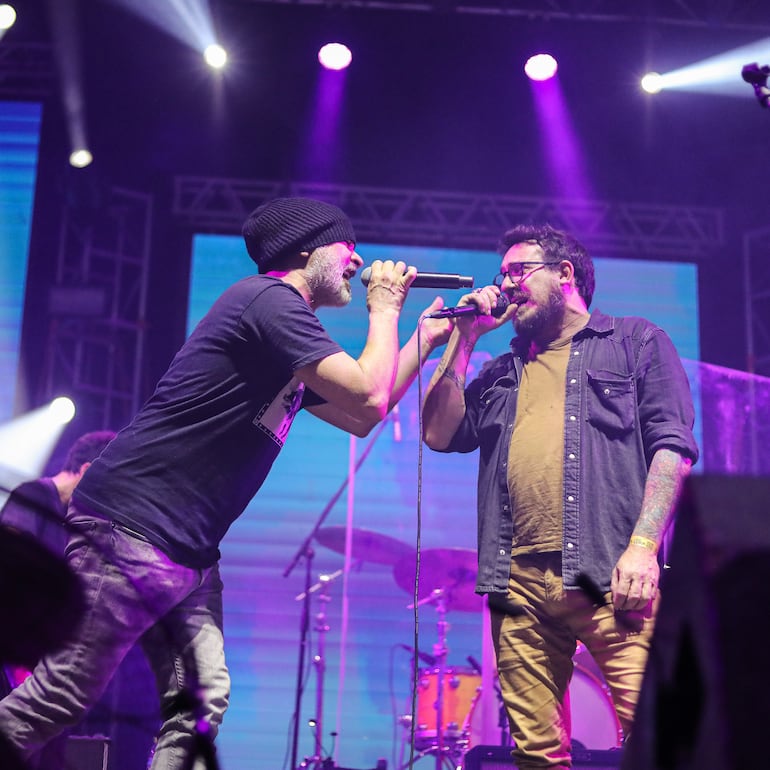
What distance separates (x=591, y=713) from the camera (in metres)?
5.50

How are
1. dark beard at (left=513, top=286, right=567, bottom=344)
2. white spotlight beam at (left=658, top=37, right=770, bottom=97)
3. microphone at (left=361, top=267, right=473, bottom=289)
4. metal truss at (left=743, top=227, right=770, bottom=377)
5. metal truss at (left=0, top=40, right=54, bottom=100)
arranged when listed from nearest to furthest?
microphone at (left=361, top=267, right=473, bottom=289) → dark beard at (left=513, top=286, right=567, bottom=344) → white spotlight beam at (left=658, top=37, right=770, bottom=97) → metal truss at (left=0, top=40, right=54, bottom=100) → metal truss at (left=743, top=227, right=770, bottom=377)

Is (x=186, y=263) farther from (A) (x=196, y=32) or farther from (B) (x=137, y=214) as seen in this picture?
(A) (x=196, y=32)

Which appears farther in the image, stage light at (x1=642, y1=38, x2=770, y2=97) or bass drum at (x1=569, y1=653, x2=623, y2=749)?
stage light at (x1=642, y1=38, x2=770, y2=97)

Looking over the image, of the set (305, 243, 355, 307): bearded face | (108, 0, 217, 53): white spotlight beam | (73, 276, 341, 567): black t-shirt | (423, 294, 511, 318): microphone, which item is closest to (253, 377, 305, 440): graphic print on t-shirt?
(73, 276, 341, 567): black t-shirt

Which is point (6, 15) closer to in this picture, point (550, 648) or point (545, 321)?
point (545, 321)

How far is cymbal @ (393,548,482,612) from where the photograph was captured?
5.66 m

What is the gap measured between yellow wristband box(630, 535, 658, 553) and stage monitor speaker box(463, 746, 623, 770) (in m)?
1.18

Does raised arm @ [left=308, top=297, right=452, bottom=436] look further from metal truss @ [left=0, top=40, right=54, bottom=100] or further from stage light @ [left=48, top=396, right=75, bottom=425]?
metal truss @ [left=0, top=40, right=54, bottom=100]

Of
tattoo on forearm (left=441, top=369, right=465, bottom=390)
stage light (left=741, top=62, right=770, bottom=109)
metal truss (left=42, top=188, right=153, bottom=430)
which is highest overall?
metal truss (left=42, top=188, right=153, bottom=430)

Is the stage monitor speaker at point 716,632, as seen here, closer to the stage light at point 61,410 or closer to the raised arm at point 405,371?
the raised arm at point 405,371

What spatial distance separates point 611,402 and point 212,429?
1318mm

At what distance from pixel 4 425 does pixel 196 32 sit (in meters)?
2.96

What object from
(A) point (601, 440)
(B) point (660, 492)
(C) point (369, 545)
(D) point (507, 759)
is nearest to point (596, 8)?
(C) point (369, 545)

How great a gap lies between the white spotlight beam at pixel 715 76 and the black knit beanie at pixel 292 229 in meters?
4.59
